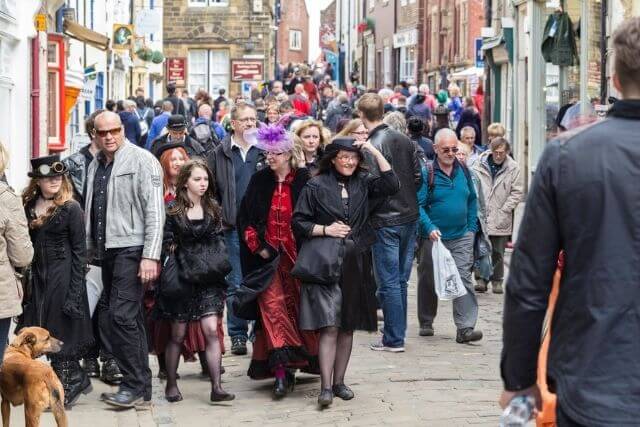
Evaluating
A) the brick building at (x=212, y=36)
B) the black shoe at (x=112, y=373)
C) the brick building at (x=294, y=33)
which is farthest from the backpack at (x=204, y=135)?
the brick building at (x=294, y=33)

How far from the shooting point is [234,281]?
37.6ft

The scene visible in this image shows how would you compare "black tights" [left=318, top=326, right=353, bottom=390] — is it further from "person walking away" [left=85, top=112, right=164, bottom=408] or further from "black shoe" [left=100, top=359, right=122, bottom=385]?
"black shoe" [left=100, top=359, right=122, bottom=385]

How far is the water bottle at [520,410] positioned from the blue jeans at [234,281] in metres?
7.18

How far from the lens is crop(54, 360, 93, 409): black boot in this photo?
9070 mm

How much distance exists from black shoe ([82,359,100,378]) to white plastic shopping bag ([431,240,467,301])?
2.87m

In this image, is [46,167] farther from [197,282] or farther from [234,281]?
[234,281]

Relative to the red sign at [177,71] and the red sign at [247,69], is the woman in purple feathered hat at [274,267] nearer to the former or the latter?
the red sign at [177,71]

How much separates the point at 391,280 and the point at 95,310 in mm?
2594

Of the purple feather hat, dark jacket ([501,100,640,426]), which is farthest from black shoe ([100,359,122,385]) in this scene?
dark jacket ([501,100,640,426])

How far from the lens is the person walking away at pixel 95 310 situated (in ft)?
30.4

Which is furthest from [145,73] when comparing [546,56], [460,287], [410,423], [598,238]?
[598,238]

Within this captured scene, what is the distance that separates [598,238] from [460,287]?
24.7 feet

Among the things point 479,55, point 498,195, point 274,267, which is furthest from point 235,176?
point 479,55

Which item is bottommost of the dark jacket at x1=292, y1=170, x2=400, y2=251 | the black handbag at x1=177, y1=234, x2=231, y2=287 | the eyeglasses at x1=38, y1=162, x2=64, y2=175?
the black handbag at x1=177, y1=234, x2=231, y2=287
